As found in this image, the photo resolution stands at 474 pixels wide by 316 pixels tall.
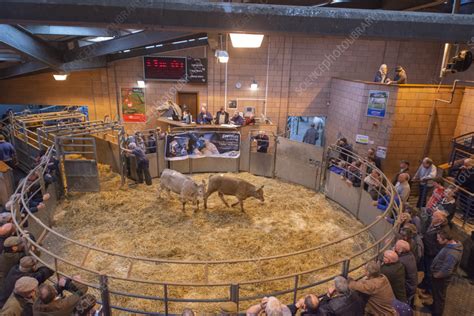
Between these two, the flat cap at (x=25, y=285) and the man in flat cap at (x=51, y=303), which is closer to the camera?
the man in flat cap at (x=51, y=303)

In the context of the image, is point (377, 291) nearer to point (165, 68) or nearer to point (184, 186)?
point (184, 186)

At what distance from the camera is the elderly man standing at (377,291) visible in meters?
4.60

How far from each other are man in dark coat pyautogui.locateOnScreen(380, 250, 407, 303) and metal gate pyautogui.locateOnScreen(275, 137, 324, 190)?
5996 mm

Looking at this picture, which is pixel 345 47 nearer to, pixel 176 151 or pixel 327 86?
pixel 327 86

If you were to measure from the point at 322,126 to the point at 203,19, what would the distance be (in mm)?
14205

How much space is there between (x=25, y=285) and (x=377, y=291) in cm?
440

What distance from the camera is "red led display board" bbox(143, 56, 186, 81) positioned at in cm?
1515

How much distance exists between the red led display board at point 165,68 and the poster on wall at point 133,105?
886 millimetres

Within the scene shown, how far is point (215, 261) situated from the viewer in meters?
5.05

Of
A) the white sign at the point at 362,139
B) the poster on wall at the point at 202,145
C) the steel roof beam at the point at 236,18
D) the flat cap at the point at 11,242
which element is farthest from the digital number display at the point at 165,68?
the steel roof beam at the point at 236,18

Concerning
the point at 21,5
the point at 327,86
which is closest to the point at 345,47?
the point at 327,86

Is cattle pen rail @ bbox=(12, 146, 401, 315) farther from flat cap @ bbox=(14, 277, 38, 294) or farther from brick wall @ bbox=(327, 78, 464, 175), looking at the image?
brick wall @ bbox=(327, 78, 464, 175)

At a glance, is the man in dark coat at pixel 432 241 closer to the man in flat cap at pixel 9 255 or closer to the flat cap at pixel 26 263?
the flat cap at pixel 26 263

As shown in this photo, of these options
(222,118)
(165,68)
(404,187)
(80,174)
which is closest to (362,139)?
(404,187)
